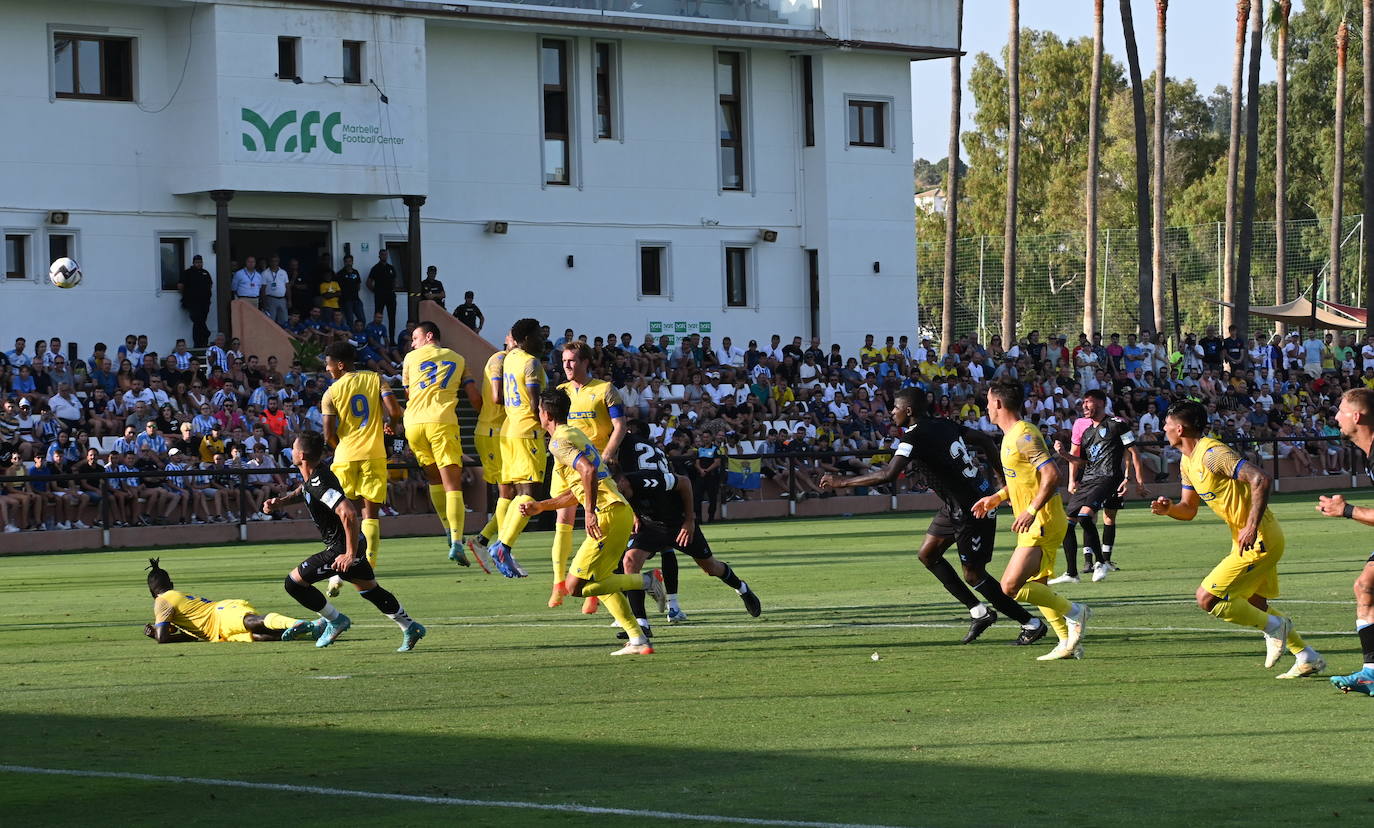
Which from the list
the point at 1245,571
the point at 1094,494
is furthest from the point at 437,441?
the point at 1245,571

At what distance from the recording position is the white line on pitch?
7.52 meters

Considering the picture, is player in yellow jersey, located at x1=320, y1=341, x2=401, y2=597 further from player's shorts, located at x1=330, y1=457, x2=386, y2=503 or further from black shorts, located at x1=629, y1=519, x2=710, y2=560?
black shorts, located at x1=629, y1=519, x2=710, y2=560

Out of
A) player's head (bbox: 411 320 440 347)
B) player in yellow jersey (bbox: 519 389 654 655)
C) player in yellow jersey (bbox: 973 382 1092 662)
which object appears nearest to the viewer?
player in yellow jersey (bbox: 973 382 1092 662)

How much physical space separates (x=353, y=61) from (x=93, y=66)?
5.04 metres

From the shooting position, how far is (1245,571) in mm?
11180

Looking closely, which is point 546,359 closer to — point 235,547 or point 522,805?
point 235,547

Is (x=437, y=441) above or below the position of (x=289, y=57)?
below

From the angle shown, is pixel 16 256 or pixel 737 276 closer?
pixel 16 256

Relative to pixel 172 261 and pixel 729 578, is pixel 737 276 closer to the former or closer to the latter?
pixel 172 261

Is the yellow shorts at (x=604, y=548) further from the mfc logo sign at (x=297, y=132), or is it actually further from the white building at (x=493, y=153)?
the mfc logo sign at (x=297, y=132)

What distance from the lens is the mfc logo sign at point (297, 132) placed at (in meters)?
37.0

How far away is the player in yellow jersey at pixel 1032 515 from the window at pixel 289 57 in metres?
27.1

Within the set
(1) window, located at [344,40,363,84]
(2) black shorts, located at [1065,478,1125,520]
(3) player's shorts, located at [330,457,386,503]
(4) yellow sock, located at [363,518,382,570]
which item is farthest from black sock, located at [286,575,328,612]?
(1) window, located at [344,40,363,84]

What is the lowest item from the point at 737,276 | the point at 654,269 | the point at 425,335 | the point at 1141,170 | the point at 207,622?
the point at 207,622
